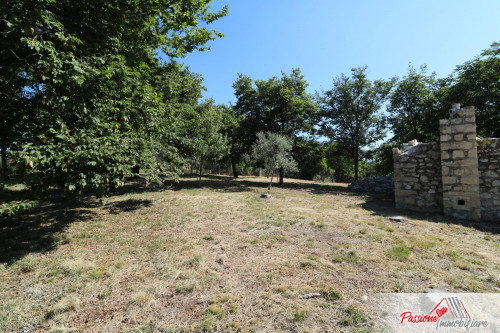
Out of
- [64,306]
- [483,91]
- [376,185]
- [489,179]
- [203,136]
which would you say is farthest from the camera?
[203,136]

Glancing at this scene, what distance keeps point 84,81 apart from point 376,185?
1790 centimetres

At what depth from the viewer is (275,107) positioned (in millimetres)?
18641

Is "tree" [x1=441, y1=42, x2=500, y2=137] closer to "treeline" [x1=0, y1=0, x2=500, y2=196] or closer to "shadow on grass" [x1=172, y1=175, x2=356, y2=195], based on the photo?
"treeline" [x1=0, y1=0, x2=500, y2=196]

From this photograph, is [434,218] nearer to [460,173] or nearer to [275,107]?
[460,173]

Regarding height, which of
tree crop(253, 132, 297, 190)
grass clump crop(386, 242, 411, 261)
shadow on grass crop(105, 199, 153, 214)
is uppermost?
tree crop(253, 132, 297, 190)

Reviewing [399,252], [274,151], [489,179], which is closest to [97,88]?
[399,252]

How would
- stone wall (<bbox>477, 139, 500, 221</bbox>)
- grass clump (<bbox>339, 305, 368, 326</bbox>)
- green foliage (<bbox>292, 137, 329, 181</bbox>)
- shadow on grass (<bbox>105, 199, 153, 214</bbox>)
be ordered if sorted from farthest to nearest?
green foliage (<bbox>292, 137, 329, 181</bbox>) < shadow on grass (<bbox>105, 199, 153, 214</bbox>) < stone wall (<bbox>477, 139, 500, 221</bbox>) < grass clump (<bbox>339, 305, 368, 326</bbox>)

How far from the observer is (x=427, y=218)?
23.7ft

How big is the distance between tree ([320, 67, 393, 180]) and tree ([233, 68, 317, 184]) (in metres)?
2.65

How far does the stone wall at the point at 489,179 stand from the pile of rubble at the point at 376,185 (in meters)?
7.03

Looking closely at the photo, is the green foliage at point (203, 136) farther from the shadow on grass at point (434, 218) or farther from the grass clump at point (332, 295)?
the grass clump at point (332, 295)

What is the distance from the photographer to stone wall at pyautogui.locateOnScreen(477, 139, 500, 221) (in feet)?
22.5

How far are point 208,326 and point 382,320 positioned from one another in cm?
226

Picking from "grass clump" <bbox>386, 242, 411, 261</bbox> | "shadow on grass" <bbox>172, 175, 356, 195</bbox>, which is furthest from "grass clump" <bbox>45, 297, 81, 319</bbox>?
"shadow on grass" <bbox>172, 175, 356, 195</bbox>
